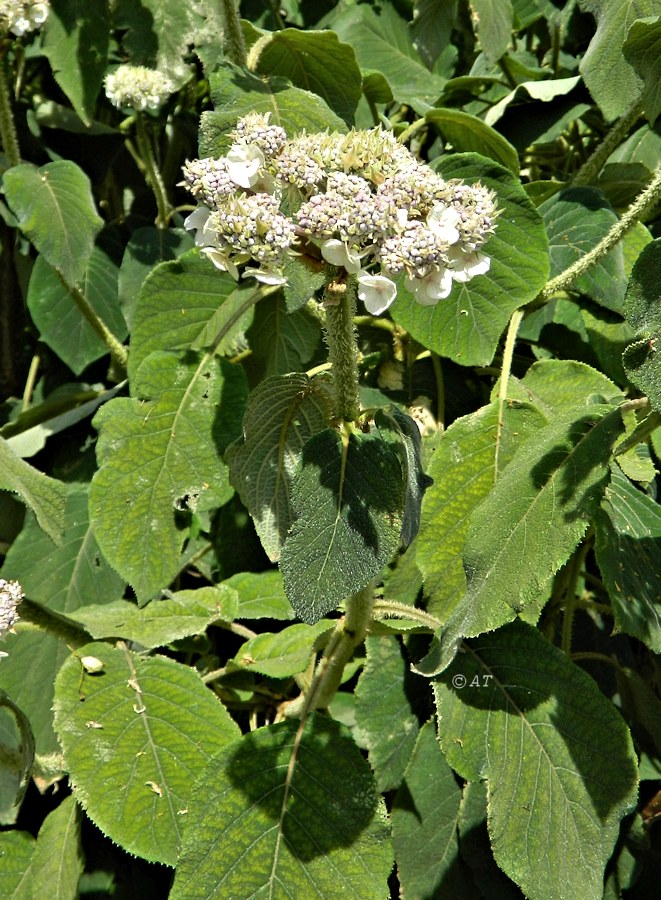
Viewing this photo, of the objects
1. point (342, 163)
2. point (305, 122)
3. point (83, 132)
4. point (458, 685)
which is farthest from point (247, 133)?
point (83, 132)

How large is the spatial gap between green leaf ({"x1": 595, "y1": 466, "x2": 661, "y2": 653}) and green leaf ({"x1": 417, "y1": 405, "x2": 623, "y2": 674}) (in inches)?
4.5

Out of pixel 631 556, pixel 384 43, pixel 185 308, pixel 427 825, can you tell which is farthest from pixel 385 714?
pixel 384 43

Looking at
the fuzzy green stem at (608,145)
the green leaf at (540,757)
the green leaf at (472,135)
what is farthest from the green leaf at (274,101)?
the green leaf at (540,757)

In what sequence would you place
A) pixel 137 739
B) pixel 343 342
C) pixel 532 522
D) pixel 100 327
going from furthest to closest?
pixel 100 327, pixel 137 739, pixel 532 522, pixel 343 342

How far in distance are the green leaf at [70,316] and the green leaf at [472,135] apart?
2.11 ft

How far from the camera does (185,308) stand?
137cm

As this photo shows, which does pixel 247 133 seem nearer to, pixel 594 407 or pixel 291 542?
pixel 291 542

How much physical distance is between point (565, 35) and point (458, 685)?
1.25 metres

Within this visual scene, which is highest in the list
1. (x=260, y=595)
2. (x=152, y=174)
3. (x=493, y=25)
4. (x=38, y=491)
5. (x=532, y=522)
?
(x=493, y=25)

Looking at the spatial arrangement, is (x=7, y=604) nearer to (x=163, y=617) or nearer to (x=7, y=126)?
(x=163, y=617)

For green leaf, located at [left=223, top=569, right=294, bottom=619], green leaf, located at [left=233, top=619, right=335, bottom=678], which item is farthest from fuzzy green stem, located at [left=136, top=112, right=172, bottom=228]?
green leaf, located at [left=233, top=619, right=335, bottom=678]

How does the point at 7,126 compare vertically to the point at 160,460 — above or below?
above

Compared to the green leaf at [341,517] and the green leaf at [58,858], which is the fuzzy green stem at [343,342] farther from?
the green leaf at [58,858]

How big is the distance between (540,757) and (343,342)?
551 mm
